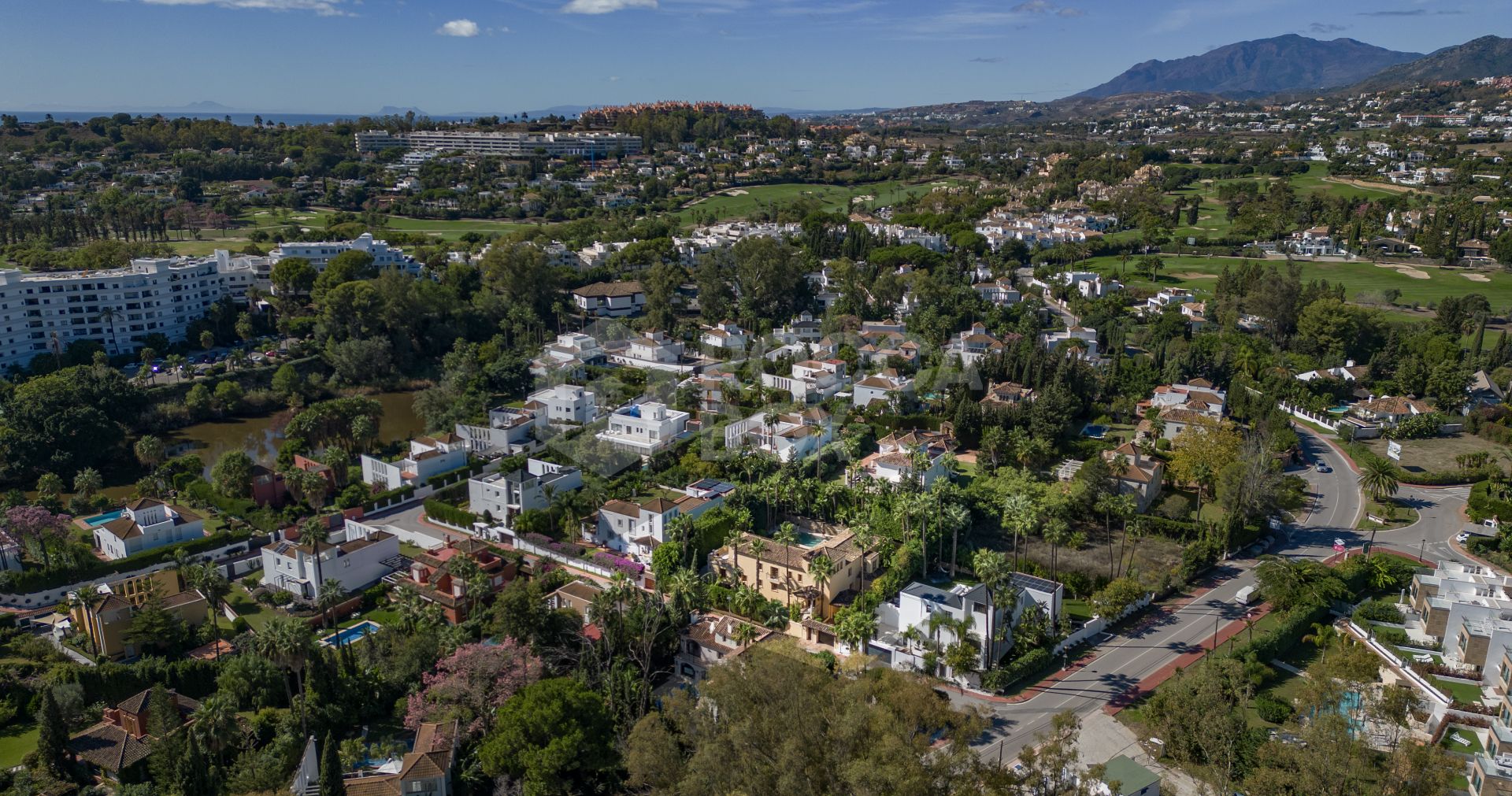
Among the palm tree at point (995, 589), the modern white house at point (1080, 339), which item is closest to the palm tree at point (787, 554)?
the palm tree at point (995, 589)

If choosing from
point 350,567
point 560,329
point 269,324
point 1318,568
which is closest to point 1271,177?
point 560,329

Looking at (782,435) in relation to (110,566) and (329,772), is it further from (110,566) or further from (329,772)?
(110,566)

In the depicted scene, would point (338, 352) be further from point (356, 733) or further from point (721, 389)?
point (356, 733)

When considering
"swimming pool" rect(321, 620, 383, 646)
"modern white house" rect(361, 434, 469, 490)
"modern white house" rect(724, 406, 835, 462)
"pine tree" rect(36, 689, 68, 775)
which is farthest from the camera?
"modern white house" rect(724, 406, 835, 462)

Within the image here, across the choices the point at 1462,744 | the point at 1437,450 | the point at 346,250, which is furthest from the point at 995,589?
the point at 346,250

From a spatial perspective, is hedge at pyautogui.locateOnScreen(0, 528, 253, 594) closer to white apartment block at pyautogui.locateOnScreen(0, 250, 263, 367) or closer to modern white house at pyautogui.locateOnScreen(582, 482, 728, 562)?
modern white house at pyautogui.locateOnScreen(582, 482, 728, 562)

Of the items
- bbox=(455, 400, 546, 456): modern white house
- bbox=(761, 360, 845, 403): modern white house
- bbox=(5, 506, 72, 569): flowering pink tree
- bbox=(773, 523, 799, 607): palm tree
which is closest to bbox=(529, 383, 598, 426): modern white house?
bbox=(455, 400, 546, 456): modern white house
